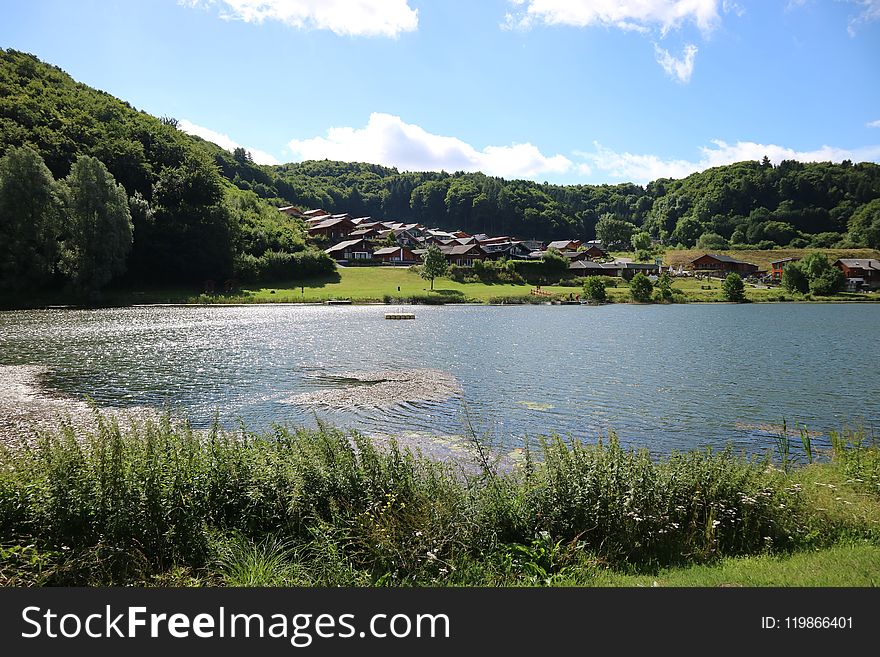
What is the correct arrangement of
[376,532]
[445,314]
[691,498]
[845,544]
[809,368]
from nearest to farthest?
[376,532]
[845,544]
[691,498]
[809,368]
[445,314]

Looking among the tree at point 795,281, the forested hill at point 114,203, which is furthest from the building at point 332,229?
the tree at point 795,281

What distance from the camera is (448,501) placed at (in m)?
9.37

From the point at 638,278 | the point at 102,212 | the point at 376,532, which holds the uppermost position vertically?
the point at 102,212

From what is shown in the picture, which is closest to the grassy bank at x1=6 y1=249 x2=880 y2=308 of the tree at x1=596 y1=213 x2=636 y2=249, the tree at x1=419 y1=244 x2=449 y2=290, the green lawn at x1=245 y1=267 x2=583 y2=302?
the green lawn at x1=245 y1=267 x2=583 y2=302

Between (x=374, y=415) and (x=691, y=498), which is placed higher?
(x=691, y=498)

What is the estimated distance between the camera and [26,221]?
68562mm

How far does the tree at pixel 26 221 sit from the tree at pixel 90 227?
75.2 inches

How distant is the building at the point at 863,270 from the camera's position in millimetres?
119750

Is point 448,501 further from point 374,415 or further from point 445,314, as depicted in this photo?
point 445,314

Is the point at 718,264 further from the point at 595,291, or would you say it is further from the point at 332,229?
the point at 332,229

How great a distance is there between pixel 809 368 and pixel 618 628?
33723 millimetres

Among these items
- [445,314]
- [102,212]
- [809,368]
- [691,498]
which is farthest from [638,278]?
[691,498]

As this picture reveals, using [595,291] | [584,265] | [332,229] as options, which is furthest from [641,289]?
[332,229]

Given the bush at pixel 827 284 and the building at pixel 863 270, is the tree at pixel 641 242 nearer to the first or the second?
the building at pixel 863 270
